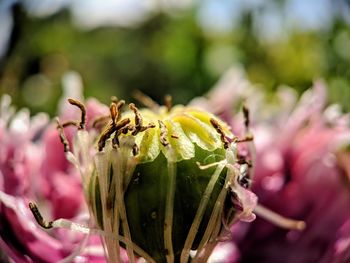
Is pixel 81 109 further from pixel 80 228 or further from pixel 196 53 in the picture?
pixel 196 53

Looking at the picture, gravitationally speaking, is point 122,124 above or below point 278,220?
above

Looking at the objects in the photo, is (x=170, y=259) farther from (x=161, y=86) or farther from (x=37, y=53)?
(x=161, y=86)

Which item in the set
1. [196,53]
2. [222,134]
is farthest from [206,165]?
[196,53]

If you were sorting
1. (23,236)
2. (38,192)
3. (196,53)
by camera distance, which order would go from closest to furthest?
(23,236) < (38,192) < (196,53)

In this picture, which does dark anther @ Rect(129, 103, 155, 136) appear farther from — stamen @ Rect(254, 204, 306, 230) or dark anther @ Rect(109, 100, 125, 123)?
stamen @ Rect(254, 204, 306, 230)

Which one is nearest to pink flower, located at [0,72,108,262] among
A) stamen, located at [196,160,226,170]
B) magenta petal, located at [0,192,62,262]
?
magenta petal, located at [0,192,62,262]

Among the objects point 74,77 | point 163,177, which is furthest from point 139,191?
point 74,77
